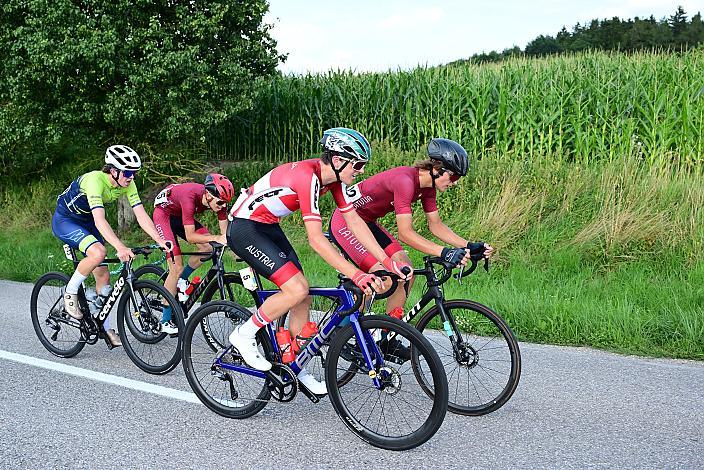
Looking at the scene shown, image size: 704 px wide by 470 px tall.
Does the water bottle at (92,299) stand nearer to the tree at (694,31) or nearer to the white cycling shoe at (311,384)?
the white cycling shoe at (311,384)

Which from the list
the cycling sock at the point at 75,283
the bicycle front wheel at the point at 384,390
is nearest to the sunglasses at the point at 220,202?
the cycling sock at the point at 75,283

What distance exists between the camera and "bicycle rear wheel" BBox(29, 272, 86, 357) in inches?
285

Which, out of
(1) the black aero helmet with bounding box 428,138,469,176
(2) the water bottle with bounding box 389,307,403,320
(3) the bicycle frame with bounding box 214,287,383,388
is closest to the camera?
(3) the bicycle frame with bounding box 214,287,383,388

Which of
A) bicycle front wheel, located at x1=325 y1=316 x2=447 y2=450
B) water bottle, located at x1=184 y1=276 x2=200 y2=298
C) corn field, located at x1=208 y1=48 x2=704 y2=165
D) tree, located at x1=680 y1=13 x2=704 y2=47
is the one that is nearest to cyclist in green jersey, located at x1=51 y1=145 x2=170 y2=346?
water bottle, located at x1=184 y1=276 x2=200 y2=298

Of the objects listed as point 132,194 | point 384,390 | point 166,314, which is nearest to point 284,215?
point 384,390

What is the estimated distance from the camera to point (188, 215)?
7.79m

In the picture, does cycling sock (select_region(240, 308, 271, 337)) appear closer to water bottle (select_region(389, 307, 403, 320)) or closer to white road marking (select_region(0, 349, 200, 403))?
white road marking (select_region(0, 349, 200, 403))

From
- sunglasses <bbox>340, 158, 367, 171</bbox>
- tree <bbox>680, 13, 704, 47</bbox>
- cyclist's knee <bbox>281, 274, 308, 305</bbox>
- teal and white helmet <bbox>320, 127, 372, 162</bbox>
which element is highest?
tree <bbox>680, 13, 704, 47</bbox>

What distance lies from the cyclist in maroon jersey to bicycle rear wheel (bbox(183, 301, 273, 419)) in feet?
3.88

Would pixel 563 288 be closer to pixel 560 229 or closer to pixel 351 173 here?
pixel 560 229

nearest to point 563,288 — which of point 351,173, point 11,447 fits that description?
point 351,173

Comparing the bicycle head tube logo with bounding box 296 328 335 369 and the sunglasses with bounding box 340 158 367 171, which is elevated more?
Answer: the sunglasses with bounding box 340 158 367 171

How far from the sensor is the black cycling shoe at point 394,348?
4762 millimetres

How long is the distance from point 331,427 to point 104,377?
2.40 metres
